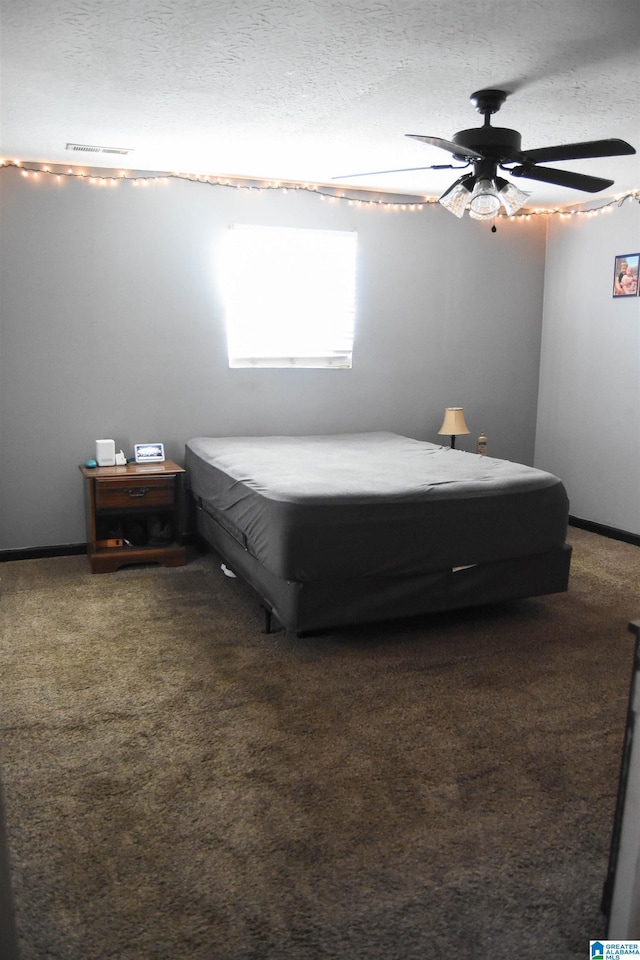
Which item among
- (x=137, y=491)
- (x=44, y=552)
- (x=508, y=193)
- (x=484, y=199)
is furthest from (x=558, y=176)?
(x=44, y=552)

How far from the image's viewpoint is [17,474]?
4574 mm

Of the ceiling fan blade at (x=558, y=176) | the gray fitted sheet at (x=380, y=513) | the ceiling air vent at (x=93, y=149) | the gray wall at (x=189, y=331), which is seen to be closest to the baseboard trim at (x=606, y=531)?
the gray wall at (x=189, y=331)

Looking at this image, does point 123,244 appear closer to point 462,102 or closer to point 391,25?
point 462,102

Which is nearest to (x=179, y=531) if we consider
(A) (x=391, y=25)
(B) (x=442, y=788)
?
(B) (x=442, y=788)

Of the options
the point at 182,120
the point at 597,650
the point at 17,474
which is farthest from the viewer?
the point at 17,474

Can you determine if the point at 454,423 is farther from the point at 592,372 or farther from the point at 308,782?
the point at 308,782

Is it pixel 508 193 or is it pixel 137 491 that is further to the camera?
pixel 137 491

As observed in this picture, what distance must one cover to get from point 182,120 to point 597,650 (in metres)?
3.22

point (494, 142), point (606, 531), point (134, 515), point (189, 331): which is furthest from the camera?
point (606, 531)

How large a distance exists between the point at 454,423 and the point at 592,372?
44.7 inches

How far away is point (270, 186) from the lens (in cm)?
497
